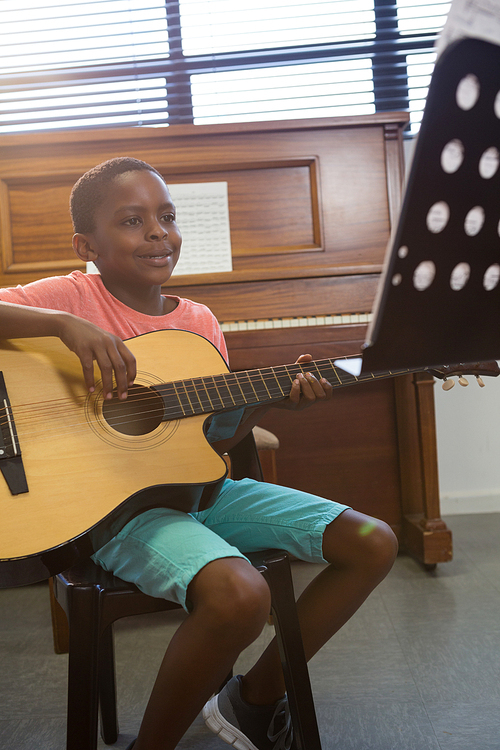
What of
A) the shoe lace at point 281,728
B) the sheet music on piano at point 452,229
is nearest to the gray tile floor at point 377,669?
the shoe lace at point 281,728

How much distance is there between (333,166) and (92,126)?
1276mm

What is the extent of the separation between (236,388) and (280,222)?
1.17m

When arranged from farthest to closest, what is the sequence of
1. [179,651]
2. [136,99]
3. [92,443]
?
[136,99] → [92,443] → [179,651]

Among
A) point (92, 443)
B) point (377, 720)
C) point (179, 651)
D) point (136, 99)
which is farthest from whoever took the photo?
point (136, 99)

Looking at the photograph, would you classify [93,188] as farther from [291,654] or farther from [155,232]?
[291,654]

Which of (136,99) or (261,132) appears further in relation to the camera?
(136,99)

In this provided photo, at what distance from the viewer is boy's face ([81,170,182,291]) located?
1.26m

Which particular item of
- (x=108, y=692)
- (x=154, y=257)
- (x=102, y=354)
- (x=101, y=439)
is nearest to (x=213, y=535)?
(x=101, y=439)

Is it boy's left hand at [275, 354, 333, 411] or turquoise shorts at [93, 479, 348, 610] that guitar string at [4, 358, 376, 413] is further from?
turquoise shorts at [93, 479, 348, 610]

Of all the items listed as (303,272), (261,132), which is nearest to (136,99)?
(261,132)

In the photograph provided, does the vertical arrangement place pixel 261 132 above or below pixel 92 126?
below

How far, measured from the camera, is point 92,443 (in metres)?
0.98

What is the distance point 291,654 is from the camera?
99cm

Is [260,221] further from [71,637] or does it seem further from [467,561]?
[71,637]
